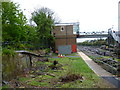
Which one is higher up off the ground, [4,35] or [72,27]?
[72,27]

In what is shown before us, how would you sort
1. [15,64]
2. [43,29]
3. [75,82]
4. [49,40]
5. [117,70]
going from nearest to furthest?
1. [75,82]
2. [15,64]
3. [117,70]
4. [43,29]
5. [49,40]

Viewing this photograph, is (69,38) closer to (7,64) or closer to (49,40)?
(49,40)

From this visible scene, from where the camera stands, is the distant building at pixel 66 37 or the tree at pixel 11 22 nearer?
the tree at pixel 11 22

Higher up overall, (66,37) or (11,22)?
(11,22)

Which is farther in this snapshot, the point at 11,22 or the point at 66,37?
the point at 66,37

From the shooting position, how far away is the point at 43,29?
68.6 ft

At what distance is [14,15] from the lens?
791 cm

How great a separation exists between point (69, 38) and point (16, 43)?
15.8m

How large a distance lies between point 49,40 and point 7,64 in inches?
690

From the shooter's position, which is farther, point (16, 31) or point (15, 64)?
point (16, 31)

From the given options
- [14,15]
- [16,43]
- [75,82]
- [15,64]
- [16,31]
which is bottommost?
[75,82]

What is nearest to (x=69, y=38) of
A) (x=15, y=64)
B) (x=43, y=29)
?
(x=43, y=29)

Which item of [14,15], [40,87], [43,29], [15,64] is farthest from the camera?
[43,29]

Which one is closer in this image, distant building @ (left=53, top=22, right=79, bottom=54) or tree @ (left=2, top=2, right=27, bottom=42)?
tree @ (left=2, top=2, right=27, bottom=42)
